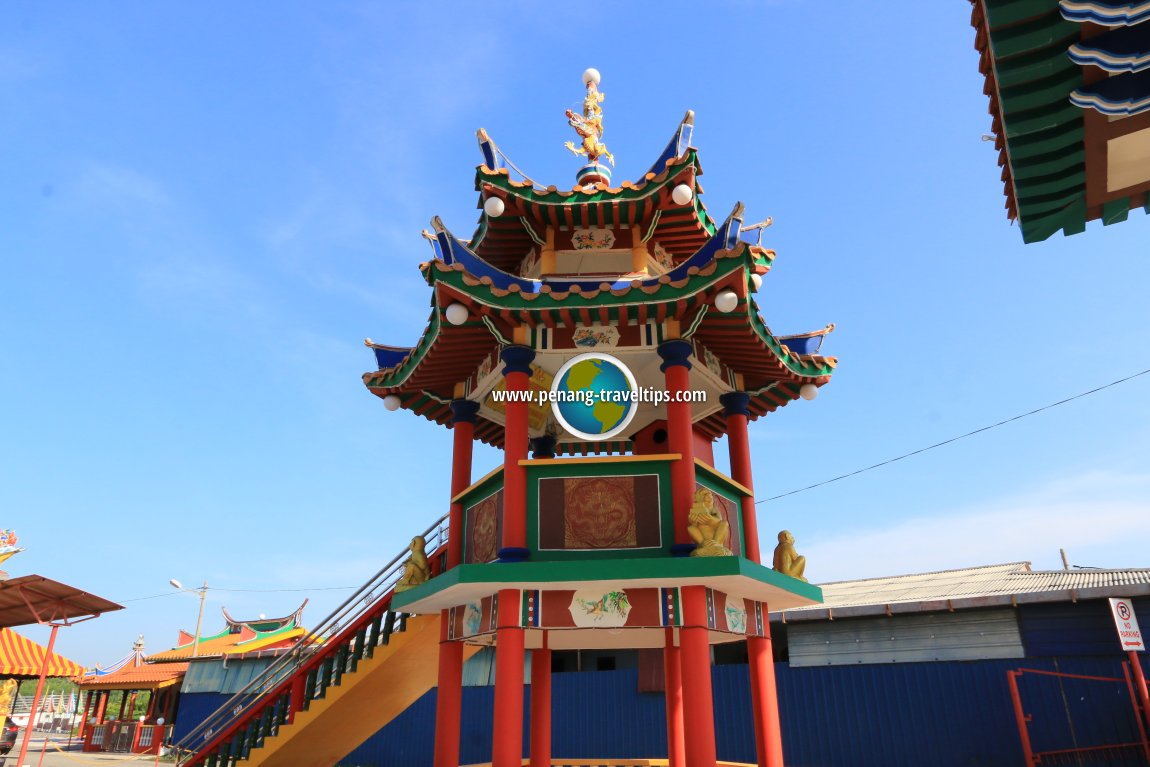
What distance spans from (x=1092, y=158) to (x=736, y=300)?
17.6 feet

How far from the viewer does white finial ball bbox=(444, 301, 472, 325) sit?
39.9 feet

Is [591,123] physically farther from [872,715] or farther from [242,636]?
[242,636]

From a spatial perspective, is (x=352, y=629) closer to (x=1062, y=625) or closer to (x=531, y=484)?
(x=531, y=484)

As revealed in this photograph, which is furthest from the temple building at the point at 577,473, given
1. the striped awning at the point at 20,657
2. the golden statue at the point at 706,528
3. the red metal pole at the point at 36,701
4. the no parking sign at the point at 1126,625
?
the striped awning at the point at 20,657

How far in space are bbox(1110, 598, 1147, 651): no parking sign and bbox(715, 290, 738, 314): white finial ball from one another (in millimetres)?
12381

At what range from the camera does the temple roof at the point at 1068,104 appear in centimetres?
541

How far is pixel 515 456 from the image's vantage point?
1202 cm

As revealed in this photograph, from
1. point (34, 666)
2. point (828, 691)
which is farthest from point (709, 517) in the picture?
point (34, 666)

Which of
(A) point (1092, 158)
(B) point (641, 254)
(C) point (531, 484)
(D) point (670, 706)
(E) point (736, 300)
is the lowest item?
(D) point (670, 706)

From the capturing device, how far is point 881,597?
22484 mm

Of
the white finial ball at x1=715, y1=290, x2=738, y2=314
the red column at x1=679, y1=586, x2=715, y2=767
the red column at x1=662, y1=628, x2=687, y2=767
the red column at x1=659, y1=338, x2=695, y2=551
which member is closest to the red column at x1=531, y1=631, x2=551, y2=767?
the red column at x1=662, y1=628, x2=687, y2=767

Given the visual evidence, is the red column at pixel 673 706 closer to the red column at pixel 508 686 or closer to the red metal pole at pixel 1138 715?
the red column at pixel 508 686

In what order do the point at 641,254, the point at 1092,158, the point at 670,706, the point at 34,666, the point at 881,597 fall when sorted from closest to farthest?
the point at 1092,158, the point at 641,254, the point at 670,706, the point at 881,597, the point at 34,666

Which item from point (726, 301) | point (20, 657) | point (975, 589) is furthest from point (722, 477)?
point (20, 657)
